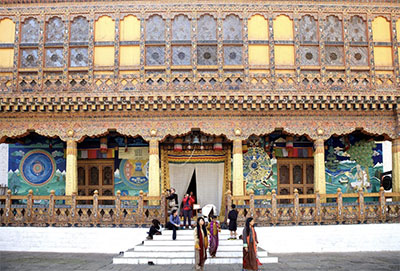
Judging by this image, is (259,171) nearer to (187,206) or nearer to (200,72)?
(187,206)

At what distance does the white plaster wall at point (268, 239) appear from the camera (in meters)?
16.3

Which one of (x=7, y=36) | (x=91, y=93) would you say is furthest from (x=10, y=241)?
(x=7, y=36)

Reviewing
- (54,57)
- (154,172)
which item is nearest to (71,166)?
(154,172)

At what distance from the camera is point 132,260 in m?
13.5

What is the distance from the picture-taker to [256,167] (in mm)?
19594

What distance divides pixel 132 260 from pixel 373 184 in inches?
450

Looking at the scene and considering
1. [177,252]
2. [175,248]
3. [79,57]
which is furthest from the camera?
[79,57]

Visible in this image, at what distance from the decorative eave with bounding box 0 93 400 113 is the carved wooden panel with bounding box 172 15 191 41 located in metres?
2.53

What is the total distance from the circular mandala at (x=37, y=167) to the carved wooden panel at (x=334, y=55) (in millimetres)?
12194

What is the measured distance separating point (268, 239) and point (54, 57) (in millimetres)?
10799

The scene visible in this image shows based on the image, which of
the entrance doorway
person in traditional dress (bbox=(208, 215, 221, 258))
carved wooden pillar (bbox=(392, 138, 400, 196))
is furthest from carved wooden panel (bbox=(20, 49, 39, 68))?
carved wooden pillar (bbox=(392, 138, 400, 196))

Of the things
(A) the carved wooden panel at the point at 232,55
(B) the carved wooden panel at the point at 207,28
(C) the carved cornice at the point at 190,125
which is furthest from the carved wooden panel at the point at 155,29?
(C) the carved cornice at the point at 190,125

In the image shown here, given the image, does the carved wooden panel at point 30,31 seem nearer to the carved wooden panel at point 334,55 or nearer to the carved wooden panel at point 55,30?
the carved wooden panel at point 55,30

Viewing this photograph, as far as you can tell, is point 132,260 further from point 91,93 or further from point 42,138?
point 42,138
